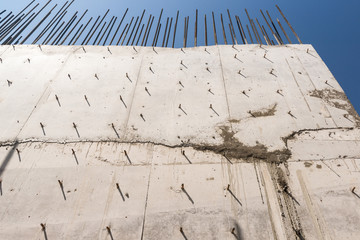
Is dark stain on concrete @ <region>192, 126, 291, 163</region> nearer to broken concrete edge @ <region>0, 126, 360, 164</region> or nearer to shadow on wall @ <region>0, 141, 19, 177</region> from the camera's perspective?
broken concrete edge @ <region>0, 126, 360, 164</region>

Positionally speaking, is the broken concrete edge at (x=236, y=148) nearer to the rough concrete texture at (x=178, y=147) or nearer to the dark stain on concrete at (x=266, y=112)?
the rough concrete texture at (x=178, y=147)

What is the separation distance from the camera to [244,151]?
487 cm

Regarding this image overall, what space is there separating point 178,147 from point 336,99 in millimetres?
4160

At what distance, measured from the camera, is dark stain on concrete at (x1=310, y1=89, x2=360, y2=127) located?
5566 millimetres

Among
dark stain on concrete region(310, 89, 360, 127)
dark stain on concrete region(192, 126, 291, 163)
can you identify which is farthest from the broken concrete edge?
dark stain on concrete region(310, 89, 360, 127)

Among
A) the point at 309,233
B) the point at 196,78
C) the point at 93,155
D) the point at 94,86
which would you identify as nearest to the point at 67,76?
the point at 94,86

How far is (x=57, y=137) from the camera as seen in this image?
5215mm

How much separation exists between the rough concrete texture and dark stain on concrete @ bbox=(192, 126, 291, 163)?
25 millimetres

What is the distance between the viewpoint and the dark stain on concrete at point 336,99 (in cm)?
557

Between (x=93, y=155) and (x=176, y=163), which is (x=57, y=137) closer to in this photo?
(x=93, y=155)

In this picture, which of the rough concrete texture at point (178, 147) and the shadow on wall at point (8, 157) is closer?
the rough concrete texture at point (178, 147)

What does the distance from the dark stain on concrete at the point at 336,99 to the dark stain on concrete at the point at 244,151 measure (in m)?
2.04

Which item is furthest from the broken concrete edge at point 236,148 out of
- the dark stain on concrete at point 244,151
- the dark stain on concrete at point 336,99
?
the dark stain on concrete at point 336,99

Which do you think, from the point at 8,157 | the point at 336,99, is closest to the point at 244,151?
the point at 336,99
